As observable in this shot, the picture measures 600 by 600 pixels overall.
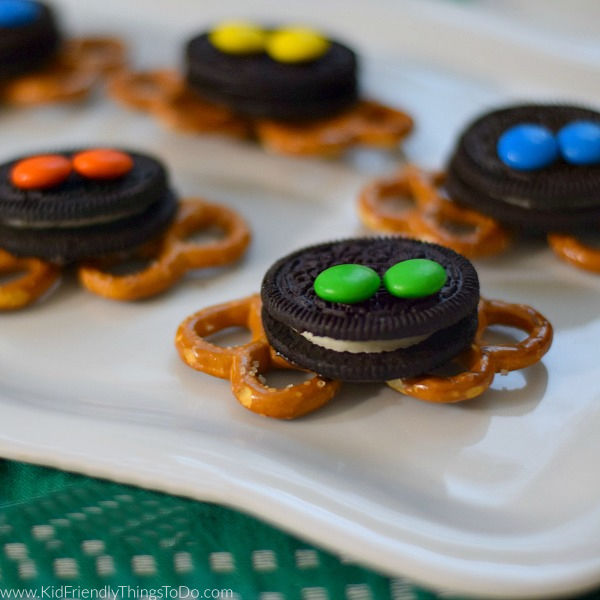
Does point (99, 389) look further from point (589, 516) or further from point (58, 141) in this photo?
point (58, 141)

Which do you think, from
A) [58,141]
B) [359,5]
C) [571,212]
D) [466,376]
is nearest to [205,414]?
[466,376]

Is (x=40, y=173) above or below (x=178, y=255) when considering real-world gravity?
above

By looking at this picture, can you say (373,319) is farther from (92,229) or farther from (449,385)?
(92,229)

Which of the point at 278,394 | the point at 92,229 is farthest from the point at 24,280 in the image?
the point at 278,394

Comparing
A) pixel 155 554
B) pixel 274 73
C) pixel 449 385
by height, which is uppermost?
pixel 274 73

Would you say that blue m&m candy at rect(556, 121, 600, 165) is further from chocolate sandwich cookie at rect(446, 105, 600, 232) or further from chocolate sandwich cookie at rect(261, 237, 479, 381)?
chocolate sandwich cookie at rect(261, 237, 479, 381)
